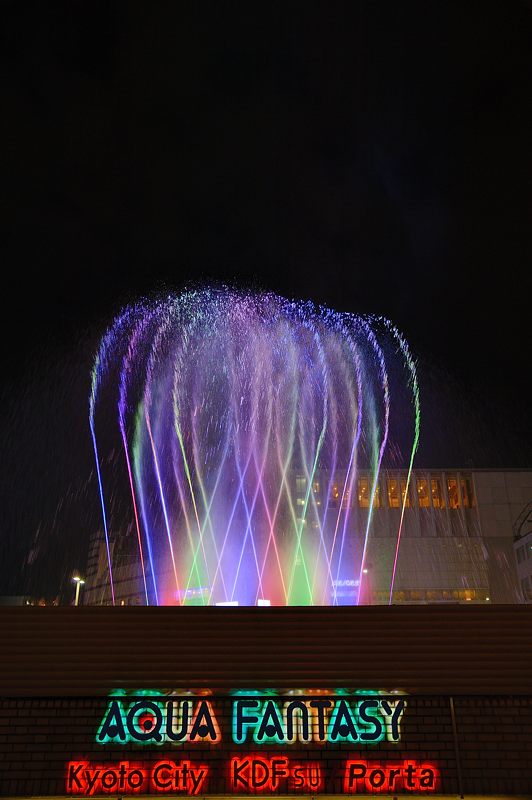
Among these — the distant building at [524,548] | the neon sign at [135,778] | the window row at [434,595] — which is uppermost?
the distant building at [524,548]

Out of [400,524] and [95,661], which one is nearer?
[95,661]

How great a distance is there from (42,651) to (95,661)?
82cm

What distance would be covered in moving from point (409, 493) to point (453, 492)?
3.82 meters

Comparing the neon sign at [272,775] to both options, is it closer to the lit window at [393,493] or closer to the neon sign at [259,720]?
the neon sign at [259,720]

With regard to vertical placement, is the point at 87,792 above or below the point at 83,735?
below

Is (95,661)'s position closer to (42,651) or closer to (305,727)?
(42,651)

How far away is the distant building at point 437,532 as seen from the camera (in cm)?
5328

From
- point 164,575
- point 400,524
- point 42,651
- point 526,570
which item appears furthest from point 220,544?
point 42,651

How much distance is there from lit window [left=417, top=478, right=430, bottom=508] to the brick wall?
48.6m

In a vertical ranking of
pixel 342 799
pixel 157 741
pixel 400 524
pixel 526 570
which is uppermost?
pixel 400 524

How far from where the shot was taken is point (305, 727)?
31.8 ft

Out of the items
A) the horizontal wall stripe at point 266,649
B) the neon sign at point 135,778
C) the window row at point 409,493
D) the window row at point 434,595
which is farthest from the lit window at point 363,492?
the neon sign at point 135,778

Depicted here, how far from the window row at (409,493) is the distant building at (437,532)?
3.4 inches

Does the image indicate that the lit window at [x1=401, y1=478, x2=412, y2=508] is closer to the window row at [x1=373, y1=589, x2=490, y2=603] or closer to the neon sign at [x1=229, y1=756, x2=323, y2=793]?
the window row at [x1=373, y1=589, x2=490, y2=603]
